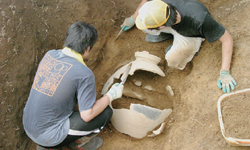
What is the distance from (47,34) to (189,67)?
1964 mm

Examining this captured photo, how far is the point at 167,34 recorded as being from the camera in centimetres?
279

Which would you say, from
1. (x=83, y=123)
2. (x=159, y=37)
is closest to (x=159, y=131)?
(x=83, y=123)

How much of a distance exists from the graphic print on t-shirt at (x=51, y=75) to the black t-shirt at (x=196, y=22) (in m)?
1.31

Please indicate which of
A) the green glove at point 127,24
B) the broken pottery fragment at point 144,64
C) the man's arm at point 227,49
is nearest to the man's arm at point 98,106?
the broken pottery fragment at point 144,64

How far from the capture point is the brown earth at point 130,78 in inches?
77.4

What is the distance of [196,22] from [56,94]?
155cm

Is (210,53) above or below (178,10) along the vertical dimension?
below

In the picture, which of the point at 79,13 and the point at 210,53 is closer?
the point at 210,53

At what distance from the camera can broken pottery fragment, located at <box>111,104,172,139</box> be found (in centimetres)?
203

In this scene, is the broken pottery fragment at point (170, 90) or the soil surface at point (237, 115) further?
the broken pottery fragment at point (170, 90)

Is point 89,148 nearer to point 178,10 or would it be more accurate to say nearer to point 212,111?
point 212,111

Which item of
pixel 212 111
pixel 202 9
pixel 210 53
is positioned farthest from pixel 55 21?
pixel 212 111

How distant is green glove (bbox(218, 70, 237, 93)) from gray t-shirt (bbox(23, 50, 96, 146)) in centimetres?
129

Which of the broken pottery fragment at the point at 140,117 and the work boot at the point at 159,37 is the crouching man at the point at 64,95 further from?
the work boot at the point at 159,37
